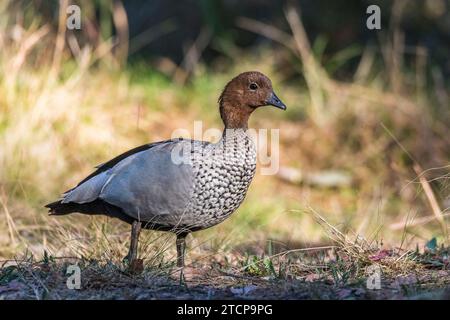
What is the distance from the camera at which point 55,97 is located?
21.5 feet

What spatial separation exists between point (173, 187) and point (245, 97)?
2.20 feet

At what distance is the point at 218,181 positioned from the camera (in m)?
4.05

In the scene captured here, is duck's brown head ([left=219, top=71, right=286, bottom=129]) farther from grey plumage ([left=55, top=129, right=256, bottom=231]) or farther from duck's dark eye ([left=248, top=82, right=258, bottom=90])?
grey plumage ([left=55, top=129, right=256, bottom=231])

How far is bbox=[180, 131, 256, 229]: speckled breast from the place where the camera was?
4016 millimetres

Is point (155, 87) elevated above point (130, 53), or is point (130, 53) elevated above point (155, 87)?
point (130, 53)

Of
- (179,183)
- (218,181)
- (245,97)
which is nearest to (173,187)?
(179,183)

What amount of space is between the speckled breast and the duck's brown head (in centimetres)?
19

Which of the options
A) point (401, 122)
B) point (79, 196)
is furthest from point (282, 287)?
point (401, 122)

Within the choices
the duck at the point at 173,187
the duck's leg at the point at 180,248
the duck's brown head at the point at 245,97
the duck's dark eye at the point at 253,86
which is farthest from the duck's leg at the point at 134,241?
the duck's dark eye at the point at 253,86
